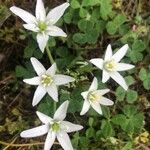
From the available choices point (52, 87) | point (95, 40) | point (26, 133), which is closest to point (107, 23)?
point (95, 40)

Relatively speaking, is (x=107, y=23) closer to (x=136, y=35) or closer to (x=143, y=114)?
(x=136, y=35)

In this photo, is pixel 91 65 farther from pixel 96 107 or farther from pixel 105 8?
pixel 105 8

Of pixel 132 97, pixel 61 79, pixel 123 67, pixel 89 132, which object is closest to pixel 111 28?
pixel 123 67

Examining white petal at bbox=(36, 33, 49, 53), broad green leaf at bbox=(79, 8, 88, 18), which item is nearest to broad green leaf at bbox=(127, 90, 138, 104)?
broad green leaf at bbox=(79, 8, 88, 18)

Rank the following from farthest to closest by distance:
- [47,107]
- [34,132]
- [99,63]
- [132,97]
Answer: [132,97], [47,107], [99,63], [34,132]

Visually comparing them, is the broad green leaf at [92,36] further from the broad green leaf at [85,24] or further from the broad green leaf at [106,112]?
the broad green leaf at [106,112]

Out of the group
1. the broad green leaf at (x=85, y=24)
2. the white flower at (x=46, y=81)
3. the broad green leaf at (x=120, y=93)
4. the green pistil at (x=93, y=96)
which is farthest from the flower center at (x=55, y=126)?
the broad green leaf at (x=85, y=24)

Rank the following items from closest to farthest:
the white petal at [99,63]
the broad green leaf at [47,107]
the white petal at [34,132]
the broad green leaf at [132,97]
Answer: the white petal at [34,132] < the white petal at [99,63] < the broad green leaf at [47,107] < the broad green leaf at [132,97]
